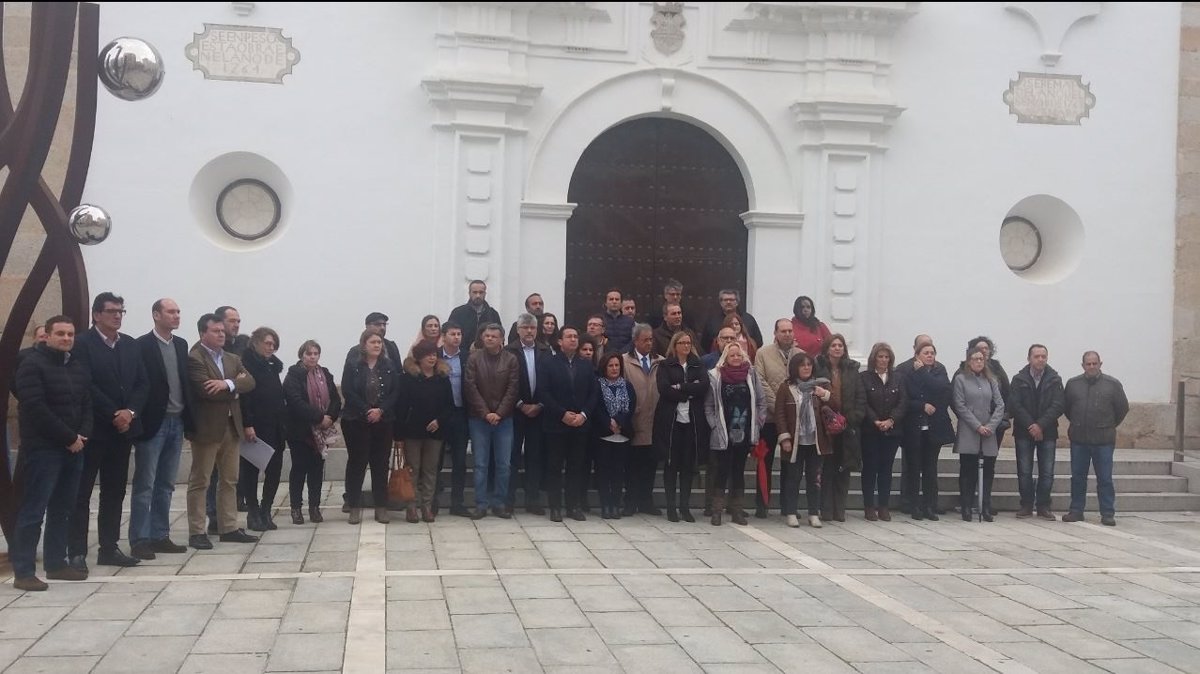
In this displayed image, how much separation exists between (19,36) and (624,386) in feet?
Result: 23.2

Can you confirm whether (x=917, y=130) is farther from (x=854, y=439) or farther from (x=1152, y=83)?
(x=854, y=439)

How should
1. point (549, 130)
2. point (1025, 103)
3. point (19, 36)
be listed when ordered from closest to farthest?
point (19, 36), point (549, 130), point (1025, 103)

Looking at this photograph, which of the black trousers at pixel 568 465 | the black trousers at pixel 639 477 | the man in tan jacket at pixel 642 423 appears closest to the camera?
the black trousers at pixel 568 465

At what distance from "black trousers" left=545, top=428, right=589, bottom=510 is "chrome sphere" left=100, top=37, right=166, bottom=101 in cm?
448

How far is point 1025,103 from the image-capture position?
13.5m

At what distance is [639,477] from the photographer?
10.5m

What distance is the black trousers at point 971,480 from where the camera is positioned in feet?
35.6

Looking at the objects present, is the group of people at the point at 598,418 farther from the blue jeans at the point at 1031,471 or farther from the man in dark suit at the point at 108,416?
the man in dark suit at the point at 108,416

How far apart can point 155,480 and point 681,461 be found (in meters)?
4.22

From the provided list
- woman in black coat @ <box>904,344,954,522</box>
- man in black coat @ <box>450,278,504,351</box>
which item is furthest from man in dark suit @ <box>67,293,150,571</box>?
woman in black coat @ <box>904,344,954,522</box>

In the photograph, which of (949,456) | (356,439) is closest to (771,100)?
(949,456)

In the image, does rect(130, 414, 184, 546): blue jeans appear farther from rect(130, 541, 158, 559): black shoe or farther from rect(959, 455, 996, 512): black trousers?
rect(959, 455, 996, 512): black trousers

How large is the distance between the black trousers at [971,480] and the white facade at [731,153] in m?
2.47

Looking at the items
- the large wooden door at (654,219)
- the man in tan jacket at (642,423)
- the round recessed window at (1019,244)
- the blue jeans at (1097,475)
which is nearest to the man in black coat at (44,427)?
the man in tan jacket at (642,423)
